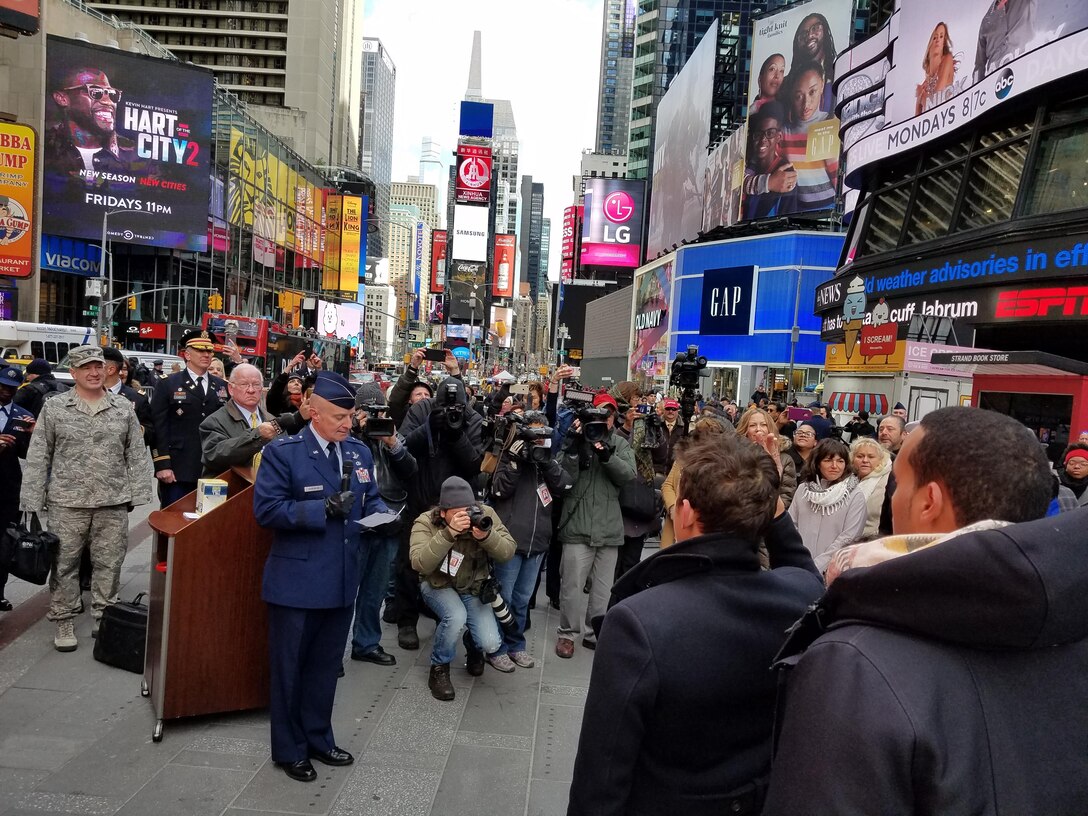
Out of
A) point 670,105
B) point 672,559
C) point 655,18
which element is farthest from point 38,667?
point 655,18

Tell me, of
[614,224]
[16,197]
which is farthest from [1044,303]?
[614,224]

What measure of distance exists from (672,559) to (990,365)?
48.9ft

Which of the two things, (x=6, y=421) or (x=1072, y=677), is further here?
(x=6, y=421)

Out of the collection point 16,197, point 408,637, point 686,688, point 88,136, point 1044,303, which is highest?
point 88,136

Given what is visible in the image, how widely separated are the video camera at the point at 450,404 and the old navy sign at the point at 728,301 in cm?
4729

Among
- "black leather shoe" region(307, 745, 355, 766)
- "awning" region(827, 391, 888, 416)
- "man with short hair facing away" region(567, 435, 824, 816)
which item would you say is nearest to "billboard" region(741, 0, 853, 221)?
"awning" region(827, 391, 888, 416)

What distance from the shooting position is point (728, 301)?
52562 mm

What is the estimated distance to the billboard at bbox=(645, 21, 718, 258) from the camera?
54069 millimetres

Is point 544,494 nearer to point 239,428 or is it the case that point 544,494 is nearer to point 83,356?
point 239,428

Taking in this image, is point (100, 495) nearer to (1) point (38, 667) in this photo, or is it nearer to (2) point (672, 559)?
(1) point (38, 667)

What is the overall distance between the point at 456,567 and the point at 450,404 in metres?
1.36

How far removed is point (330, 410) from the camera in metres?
4.06

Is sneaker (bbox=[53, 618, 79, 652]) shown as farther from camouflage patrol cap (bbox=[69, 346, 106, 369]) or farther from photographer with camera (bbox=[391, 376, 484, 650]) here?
photographer with camera (bbox=[391, 376, 484, 650])

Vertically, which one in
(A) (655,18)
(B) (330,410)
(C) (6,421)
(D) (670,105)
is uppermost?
(A) (655,18)
